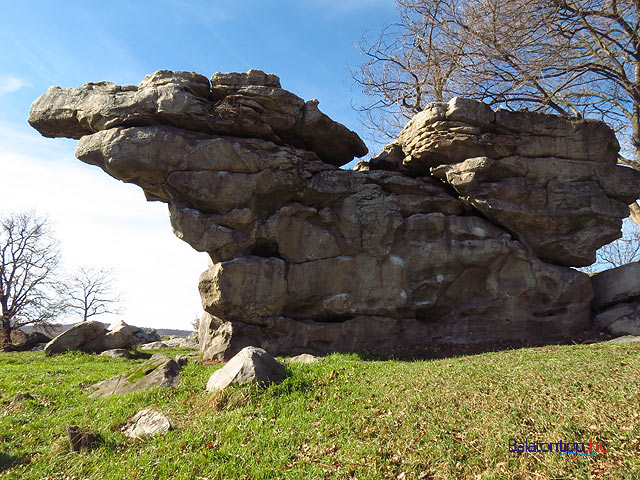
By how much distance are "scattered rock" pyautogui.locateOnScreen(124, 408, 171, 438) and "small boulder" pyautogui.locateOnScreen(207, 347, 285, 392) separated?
136 cm

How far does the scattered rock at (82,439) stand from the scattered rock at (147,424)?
58cm

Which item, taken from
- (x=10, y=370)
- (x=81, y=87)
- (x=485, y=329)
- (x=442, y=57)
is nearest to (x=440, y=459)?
(x=485, y=329)

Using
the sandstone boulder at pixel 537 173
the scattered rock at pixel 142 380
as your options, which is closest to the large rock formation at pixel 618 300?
the sandstone boulder at pixel 537 173

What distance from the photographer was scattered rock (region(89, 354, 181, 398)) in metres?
10.1

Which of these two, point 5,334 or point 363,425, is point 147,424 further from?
point 5,334

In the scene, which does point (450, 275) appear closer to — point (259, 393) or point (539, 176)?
point (539, 176)

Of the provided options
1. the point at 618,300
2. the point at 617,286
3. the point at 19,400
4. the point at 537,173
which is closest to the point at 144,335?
the point at 19,400

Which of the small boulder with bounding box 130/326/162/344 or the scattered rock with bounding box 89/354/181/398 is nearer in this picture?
the scattered rock with bounding box 89/354/181/398

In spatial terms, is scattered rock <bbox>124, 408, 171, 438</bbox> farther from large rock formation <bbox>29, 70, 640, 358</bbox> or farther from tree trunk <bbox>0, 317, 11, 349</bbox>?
tree trunk <bbox>0, 317, 11, 349</bbox>

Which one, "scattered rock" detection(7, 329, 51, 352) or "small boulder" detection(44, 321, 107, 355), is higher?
"small boulder" detection(44, 321, 107, 355)

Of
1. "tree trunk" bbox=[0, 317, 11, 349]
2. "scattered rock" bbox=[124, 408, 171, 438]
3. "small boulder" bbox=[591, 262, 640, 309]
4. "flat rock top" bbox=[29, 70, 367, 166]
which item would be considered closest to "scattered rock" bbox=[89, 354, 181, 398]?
"scattered rock" bbox=[124, 408, 171, 438]

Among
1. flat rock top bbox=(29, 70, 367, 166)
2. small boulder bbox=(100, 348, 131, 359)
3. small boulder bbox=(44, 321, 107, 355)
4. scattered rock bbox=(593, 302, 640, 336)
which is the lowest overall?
small boulder bbox=(100, 348, 131, 359)

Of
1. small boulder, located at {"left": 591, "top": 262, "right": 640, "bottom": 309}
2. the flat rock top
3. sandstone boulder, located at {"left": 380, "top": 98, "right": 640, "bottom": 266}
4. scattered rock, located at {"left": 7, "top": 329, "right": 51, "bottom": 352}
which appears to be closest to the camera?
the flat rock top

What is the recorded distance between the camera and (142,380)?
10.3m
